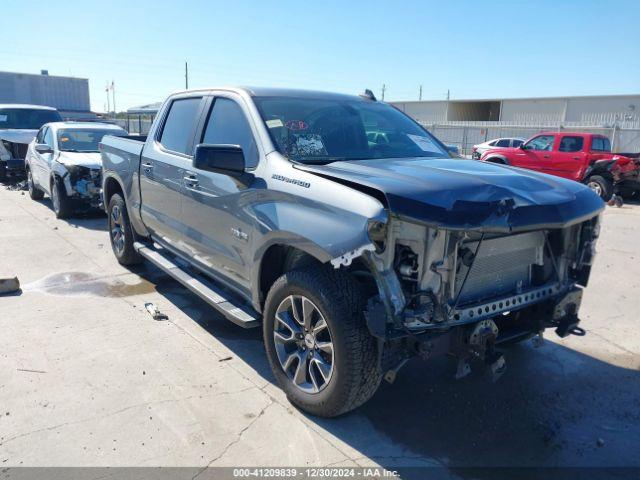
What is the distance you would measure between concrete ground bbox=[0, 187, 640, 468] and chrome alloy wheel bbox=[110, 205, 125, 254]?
3.67ft

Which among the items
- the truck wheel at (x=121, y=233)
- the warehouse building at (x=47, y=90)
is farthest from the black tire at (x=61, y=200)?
the warehouse building at (x=47, y=90)

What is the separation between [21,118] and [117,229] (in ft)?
33.3

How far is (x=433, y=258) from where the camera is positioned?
2.71 m

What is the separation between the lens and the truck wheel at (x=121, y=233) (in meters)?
6.16

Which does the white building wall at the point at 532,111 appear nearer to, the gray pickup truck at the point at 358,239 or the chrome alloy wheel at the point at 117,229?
the chrome alloy wheel at the point at 117,229

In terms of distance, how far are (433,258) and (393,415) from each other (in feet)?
4.17

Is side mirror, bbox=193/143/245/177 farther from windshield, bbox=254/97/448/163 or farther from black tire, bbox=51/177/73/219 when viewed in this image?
black tire, bbox=51/177/73/219

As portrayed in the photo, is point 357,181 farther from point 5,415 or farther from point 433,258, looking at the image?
point 5,415

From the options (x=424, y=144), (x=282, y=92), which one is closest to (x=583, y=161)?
(x=424, y=144)

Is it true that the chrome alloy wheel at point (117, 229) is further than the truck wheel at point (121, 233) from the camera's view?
Yes

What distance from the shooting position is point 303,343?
10.9 feet

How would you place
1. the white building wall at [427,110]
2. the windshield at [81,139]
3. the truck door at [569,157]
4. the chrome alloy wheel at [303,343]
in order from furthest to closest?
the white building wall at [427,110], the truck door at [569,157], the windshield at [81,139], the chrome alloy wheel at [303,343]

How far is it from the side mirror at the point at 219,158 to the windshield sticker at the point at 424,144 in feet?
5.22

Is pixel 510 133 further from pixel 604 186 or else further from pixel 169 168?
pixel 169 168
